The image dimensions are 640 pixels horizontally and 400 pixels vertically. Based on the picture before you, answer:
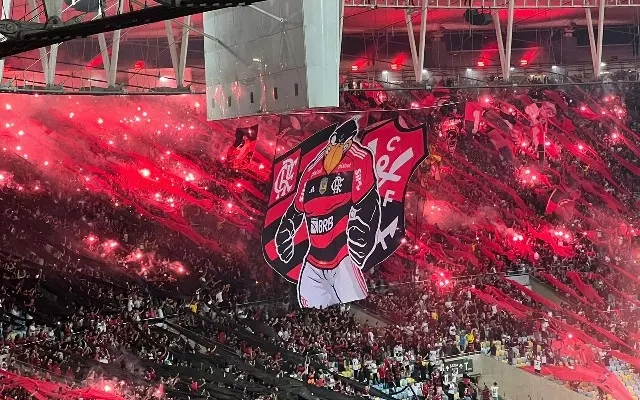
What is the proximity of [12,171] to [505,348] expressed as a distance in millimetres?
13160

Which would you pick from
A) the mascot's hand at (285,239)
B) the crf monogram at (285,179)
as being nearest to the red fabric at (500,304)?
the mascot's hand at (285,239)

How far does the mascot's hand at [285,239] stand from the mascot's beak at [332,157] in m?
1.76

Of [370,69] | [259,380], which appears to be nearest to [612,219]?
[370,69]

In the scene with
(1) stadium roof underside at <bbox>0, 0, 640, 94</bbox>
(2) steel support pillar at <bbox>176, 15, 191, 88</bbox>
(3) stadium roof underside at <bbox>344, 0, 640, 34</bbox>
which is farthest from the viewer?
(3) stadium roof underside at <bbox>344, 0, 640, 34</bbox>

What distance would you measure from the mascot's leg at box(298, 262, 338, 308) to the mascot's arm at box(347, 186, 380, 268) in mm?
904

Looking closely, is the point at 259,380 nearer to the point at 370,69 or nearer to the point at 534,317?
the point at 534,317

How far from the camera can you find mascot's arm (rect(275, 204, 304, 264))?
2427 cm

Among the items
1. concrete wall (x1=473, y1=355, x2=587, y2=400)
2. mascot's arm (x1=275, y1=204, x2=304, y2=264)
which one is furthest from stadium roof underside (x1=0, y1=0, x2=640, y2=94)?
Answer: concrete wall (x1=473, y1=355, x2=587, y2=400)

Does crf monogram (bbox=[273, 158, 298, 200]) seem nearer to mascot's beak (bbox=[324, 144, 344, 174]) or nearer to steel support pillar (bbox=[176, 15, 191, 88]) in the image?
mascot's beak (bbox=[324, 144, 344, 174])

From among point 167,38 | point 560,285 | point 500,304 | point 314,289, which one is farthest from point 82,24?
point 560,285

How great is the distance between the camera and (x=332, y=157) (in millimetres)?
24203

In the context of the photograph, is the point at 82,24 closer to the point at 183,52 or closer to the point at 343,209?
the point at 183,52

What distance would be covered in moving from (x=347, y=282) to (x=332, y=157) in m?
3.24

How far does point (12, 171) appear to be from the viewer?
23531 millimetres
